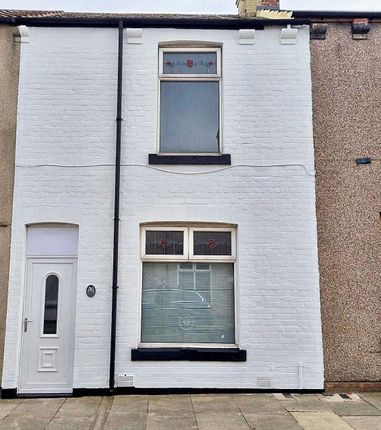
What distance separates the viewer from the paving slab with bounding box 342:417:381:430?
17.3 feet

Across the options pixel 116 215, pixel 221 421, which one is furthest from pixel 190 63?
pixel 221 421

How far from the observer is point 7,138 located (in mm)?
7219

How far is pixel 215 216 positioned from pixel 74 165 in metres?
2.34

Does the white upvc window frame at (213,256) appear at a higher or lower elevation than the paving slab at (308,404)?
higher

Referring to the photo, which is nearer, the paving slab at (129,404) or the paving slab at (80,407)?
the paving slab at (80,407)

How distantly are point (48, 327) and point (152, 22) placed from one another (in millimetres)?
5128

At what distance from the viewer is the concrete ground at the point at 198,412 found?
17.5 ft

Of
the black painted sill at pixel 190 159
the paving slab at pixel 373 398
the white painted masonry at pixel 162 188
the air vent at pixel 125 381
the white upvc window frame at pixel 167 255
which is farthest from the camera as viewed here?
the black painted sill at pixel 190 159

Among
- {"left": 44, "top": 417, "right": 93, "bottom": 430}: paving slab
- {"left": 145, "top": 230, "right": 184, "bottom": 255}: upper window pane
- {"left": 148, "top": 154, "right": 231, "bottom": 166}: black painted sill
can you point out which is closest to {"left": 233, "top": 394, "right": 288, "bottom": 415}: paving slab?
{"left": 44, "top": 417, "right": 93, "bottom": 430}: paving slab

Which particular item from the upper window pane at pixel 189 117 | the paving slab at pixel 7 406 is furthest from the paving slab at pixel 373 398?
the paving slab at pixel 7 406

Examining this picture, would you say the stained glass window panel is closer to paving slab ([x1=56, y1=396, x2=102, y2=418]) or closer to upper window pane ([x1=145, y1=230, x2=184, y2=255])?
paving slab ([x1=56, y1=396, x2=102, y2=418])

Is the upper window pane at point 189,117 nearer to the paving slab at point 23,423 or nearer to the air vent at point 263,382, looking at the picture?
the air vent at point 263,382

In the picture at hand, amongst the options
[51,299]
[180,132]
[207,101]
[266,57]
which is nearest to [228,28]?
[266,57]

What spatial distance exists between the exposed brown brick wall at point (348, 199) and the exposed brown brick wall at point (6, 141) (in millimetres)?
4812
